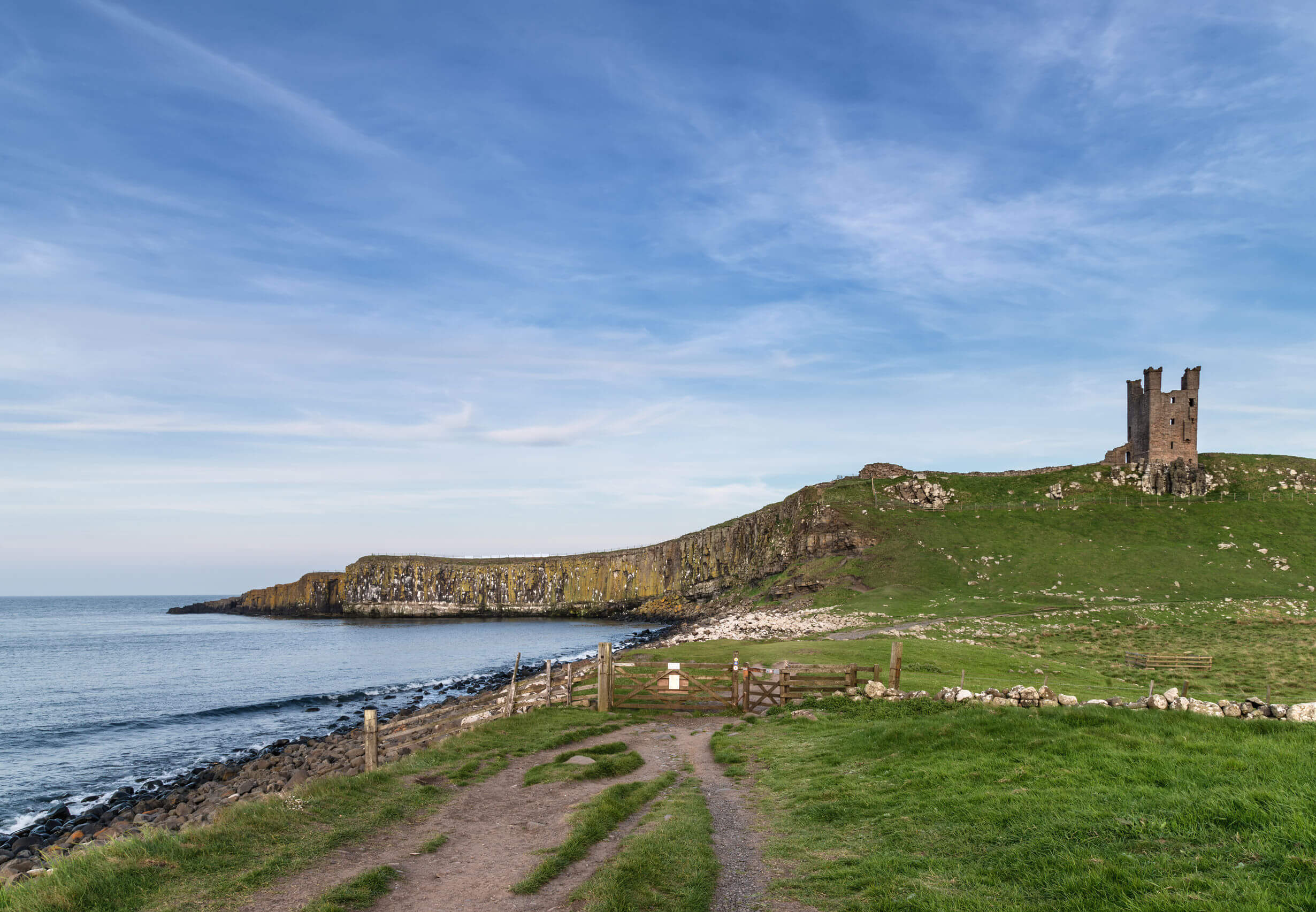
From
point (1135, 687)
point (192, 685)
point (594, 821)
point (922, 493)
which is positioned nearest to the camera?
point (594, 821)

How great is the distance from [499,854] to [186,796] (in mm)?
23516

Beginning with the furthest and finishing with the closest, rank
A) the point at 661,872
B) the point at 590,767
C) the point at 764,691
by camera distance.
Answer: the point at 764,691, the point at 590,767, the point at 661,872

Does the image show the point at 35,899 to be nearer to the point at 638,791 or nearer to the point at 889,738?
the point at 638,791

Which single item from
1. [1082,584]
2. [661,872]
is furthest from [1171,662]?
[661,872]

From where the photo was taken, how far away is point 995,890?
979 cm

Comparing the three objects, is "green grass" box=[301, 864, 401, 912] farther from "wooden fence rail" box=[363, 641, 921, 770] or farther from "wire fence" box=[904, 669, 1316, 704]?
"wire fence" box=[904, 669, 1316, 704]

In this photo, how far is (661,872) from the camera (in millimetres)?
11898

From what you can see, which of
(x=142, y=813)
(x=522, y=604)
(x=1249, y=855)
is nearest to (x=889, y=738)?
(x=1249, y=855)

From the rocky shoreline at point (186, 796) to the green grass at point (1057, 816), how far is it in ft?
49.9

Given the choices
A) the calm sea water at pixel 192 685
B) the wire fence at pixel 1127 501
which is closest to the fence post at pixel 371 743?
the calm sea water at pixel 192 685

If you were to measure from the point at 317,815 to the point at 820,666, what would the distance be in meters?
18.7

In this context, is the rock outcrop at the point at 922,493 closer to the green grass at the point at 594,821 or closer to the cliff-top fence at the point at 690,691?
the cliff-top fence at the point at 690,691

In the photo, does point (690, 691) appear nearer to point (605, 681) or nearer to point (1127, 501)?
point (605, 681)

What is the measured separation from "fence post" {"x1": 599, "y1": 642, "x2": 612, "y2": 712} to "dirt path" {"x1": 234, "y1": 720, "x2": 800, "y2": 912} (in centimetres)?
923
